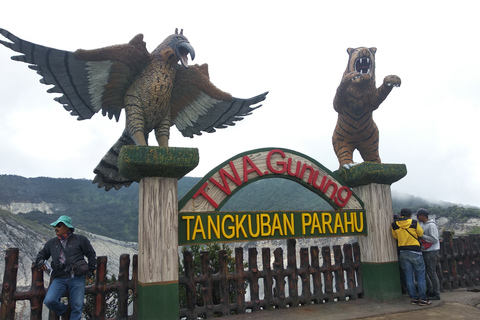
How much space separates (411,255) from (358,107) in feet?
8.09

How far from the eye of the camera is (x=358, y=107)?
220 inches

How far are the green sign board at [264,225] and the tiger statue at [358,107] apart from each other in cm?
95

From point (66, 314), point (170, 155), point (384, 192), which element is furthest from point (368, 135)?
point (66, 314)

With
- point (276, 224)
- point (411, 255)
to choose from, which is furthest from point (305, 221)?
point (411, 255)

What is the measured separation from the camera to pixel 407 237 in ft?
15.5

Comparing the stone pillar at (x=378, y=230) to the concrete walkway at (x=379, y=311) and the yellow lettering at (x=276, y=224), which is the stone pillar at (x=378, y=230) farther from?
the yellow lettering at (x=276, y=224)

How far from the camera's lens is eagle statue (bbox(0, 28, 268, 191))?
3.86m

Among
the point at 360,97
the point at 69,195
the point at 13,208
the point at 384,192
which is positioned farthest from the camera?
the point at 69,195

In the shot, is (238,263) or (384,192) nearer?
(238,263)

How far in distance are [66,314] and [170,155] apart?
6.62 ft

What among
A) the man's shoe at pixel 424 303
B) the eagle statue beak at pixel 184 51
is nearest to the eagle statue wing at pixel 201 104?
the eagle statue beak at pixel 184 51

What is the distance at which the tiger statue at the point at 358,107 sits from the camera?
17.9ft

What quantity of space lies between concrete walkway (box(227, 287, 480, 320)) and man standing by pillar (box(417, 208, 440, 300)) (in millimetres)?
173

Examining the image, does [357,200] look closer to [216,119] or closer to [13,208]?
[216,119]
